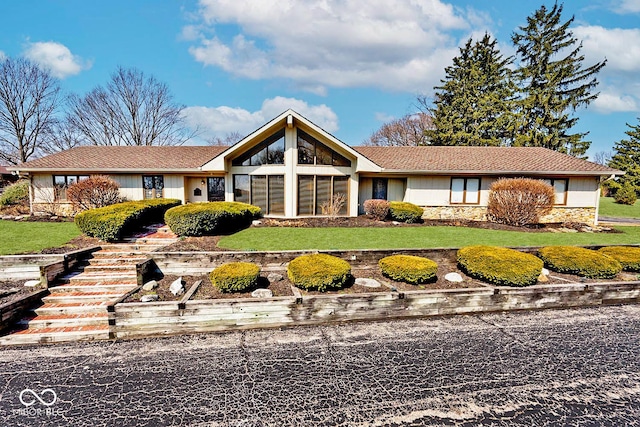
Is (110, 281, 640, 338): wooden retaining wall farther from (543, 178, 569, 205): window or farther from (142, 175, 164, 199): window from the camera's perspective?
(142, 175, 164, 199): window

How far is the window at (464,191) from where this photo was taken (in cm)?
1584

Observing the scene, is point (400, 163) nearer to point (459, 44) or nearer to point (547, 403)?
point (547, 403)

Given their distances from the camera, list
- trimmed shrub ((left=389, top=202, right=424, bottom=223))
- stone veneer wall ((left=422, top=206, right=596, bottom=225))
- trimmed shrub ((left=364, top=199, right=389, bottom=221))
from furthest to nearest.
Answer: stone veneer wall ((left=422, top=206, right=596, bottom=225)) → trimmed shrub ((left=389, top=202, right=424, bottom=223)) → trimmed shrub ((left=364, top=199, right=389, bottom=221))

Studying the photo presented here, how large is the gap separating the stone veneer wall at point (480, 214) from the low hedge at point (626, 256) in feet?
23.5

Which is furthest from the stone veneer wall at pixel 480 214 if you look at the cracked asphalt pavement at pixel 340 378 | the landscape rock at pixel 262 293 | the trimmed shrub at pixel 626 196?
the trimmed shrub at pixel 626 196

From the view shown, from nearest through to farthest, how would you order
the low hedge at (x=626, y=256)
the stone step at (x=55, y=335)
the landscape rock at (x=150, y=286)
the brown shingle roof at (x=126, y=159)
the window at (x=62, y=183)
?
the stone step at (x=55, y=335)
the landscape rock at (x=150, y=286)
the low hedge at (x=626, y=256)
the brown shingle roof at (x=126, y=159)
the window at (x=62, y=183)

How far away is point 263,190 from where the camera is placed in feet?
47.0

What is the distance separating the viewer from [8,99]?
26.4 meters

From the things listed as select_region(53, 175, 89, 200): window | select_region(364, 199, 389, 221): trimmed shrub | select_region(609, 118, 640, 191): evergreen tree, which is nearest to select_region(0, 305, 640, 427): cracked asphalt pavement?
select_region(364, 199, 389, 221): trimmed shrub

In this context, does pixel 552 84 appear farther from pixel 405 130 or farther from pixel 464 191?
pixel 464 191

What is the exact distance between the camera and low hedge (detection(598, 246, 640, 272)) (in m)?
8.01

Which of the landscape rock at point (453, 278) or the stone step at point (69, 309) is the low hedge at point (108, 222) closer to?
the stone step at point (69, 309)

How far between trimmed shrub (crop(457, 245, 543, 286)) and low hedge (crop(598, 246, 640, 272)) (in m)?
3.29

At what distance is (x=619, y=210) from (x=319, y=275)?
27.5 m
